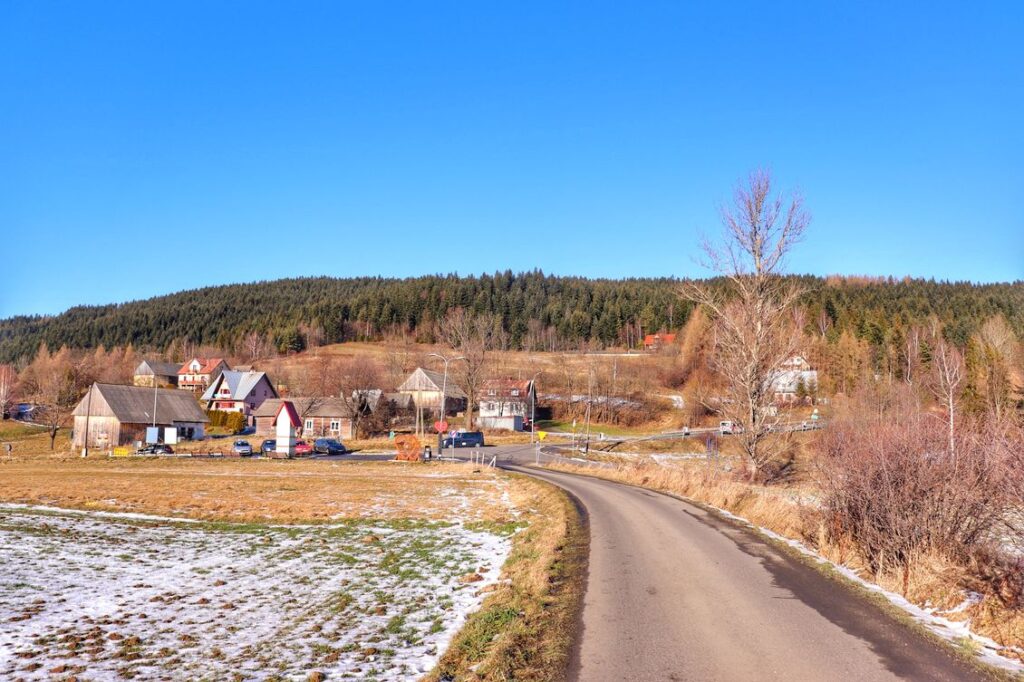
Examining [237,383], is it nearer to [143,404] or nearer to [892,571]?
[143,404]

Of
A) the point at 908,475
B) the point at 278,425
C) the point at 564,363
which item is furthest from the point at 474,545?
the point at 564,363

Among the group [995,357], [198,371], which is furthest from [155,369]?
[995,357]

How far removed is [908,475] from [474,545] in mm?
9453

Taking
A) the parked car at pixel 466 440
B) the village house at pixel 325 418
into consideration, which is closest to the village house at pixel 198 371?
the village house at pixel 325 418

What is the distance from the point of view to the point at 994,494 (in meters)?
11.0

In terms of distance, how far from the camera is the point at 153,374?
134 m

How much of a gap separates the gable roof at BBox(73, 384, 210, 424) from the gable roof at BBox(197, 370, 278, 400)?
26.6 metres

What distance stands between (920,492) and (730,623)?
5.37 m

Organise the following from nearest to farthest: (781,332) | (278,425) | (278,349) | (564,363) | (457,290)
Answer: (781,332) → (278,425) → (564,363) → (278,349) → (457,290)

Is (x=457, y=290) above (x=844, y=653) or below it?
above

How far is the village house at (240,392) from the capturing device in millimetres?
110062

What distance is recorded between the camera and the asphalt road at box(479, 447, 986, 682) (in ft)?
24.1

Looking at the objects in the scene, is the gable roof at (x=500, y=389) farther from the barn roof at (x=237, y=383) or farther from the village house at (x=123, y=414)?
the barn roof at (x=237, y=383)

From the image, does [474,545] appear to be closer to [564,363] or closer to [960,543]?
[960,543]
